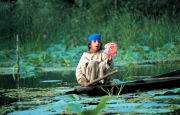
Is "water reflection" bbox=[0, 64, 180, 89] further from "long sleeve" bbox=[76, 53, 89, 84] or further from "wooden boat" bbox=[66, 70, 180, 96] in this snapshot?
"wooden boat" bbox=[66, 70, 180, 96]

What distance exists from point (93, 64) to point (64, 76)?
114 inches

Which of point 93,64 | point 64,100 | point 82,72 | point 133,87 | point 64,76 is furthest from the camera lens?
point 64,76

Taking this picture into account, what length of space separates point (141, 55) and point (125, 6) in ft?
25.7

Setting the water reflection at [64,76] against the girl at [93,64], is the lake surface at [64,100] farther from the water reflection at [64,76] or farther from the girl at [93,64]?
the girl at [93,64]

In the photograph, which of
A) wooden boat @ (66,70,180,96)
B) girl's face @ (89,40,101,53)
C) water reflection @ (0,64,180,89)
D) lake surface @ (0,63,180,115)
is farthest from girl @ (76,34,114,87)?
water reflection @ (0,64,180,89)

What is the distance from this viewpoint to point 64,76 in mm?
9688

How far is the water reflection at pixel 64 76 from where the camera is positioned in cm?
836

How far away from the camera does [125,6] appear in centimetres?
2055

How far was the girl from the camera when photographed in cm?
683

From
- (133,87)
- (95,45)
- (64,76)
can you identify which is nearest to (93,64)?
(95,45)

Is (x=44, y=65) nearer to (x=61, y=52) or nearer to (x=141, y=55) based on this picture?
(x=61, y=52)

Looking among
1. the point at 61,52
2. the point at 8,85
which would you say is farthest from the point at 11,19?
the point at 8,85

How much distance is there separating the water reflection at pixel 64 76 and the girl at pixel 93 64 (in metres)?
1.08

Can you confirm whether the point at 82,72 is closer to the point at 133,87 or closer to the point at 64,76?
the point at 133,87
